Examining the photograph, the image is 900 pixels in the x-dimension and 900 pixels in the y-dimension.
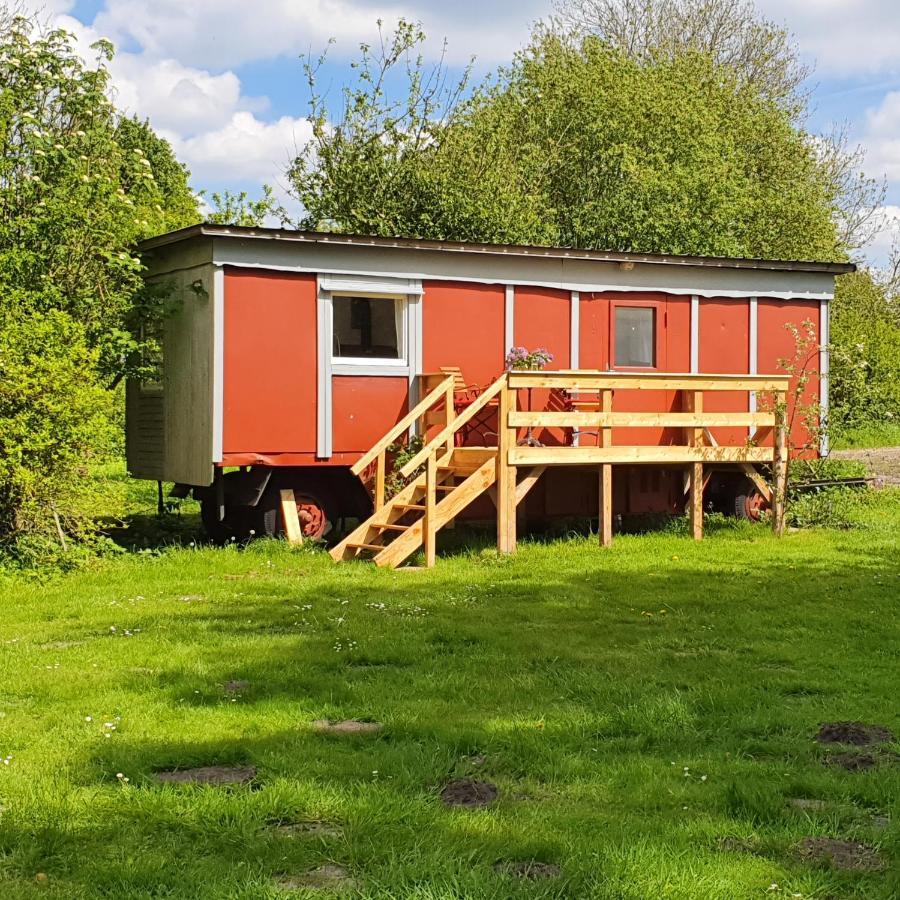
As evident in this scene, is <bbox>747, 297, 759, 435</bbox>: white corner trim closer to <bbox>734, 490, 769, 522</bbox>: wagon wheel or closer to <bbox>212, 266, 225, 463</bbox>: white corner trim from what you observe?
<bbox>734, 490, 769, 522</bbox>: wagon wheel

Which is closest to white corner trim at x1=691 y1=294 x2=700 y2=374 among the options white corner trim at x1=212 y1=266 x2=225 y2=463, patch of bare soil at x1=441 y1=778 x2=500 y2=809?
white corner trim at x1=212 y1=266 x2=225 y2=463

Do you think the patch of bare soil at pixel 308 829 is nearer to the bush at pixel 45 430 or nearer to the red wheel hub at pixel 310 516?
the bush at pixel 45 430

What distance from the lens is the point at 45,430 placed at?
1136 cm

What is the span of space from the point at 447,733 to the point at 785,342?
11.8 meters

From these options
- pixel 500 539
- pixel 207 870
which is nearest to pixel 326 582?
pixel 500 539

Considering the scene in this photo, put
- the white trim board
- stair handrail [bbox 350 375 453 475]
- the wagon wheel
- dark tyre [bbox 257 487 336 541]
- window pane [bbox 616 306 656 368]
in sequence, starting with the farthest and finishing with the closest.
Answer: the wagon wheel < window pane [bbox 616 306 656 368] < dark tyre [bbox 257 487 336 541] < the white trim board < stair handrail [bbox 350 375 453 475]

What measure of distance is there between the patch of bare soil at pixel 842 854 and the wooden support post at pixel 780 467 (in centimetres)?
1008

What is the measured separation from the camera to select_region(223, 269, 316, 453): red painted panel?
1312 centimetres

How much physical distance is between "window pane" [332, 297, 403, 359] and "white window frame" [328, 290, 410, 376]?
28 mm

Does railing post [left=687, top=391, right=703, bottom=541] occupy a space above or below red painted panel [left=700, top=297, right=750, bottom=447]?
below

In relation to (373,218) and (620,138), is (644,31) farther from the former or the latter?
(373,218)

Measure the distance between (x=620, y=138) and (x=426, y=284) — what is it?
17.4 m

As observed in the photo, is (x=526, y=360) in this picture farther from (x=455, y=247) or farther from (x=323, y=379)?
(x=323, y=379)

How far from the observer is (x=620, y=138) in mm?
29938
